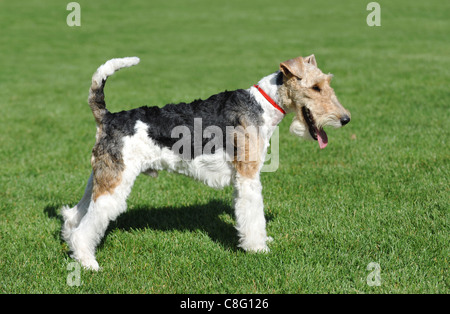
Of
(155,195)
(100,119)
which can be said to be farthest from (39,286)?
(155,195)

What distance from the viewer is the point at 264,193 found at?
6.93m

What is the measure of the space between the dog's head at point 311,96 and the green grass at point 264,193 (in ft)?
4.73

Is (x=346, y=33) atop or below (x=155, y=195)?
atop

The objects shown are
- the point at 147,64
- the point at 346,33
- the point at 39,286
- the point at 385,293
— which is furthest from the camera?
the point at 346,33

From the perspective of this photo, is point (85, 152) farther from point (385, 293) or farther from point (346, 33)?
point (346, 33)

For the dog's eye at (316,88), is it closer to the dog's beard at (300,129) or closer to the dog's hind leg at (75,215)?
the dog's beard at (300,129)

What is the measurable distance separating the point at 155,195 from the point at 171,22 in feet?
90.6

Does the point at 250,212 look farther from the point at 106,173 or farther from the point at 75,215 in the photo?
the point at 75,215

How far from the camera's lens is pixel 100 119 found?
16.2 feet

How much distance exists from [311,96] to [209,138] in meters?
1.20

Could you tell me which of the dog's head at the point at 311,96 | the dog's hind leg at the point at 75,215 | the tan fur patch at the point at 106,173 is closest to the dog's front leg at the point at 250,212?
the dog's head at the point at 311,96

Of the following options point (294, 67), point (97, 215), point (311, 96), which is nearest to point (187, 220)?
point (97, 215)

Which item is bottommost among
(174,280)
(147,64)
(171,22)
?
(174,280)

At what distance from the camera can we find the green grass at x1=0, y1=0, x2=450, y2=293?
4.64m
